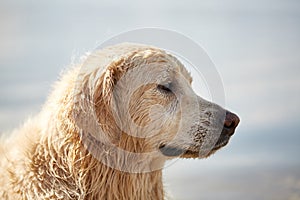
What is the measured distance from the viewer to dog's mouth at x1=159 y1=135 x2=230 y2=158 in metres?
5.66

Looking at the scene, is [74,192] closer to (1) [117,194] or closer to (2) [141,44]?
(1) [117,194]

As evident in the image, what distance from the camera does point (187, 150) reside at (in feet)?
18.9

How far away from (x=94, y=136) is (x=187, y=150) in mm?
924

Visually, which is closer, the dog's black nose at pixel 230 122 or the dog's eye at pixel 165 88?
the dog's black nose at pixel 230 122

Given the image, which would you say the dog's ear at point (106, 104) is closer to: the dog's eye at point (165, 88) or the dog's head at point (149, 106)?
the dog's head at point (149, 106)

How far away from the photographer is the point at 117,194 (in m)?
5.60

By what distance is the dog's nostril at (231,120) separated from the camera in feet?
18.3

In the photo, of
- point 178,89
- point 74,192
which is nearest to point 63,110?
point 74,192

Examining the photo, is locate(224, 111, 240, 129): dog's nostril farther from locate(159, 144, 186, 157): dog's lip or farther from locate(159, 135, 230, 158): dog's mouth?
locate(159, 144, 186, 157): dog's lip

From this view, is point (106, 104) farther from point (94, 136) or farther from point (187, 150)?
point (187, 150)

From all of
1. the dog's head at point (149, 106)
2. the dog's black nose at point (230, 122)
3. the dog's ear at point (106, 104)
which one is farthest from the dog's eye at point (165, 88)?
the dog's black nose at point (230, 122)

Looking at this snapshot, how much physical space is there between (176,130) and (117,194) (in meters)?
0.79

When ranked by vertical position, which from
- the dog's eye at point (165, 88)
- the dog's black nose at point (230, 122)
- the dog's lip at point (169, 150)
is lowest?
the dog's lip at point (169, 150)

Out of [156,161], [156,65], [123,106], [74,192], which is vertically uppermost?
[156,65]
